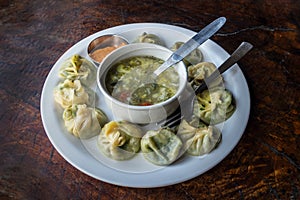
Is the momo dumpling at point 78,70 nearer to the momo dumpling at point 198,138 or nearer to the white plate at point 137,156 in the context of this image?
the white plate at point 137,156

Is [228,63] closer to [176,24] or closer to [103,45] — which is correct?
[176,24]

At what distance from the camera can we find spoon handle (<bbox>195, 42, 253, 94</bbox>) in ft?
5.51

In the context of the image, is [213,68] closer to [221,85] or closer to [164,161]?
[221,85]

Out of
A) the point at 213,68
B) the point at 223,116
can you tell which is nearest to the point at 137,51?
the point at 213,68

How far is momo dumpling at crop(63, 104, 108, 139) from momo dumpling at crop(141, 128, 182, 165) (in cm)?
22

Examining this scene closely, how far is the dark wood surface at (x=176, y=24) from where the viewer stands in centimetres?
147

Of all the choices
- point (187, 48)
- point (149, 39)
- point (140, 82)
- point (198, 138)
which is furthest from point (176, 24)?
point (198, 138)

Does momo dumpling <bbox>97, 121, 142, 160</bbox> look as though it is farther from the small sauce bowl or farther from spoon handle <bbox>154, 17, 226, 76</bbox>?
the small sauce bowl

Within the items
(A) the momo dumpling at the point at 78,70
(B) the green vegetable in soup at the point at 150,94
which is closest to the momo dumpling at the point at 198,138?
(B) the green vegetable in soup at the point at 150,94

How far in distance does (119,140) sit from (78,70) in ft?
1.50

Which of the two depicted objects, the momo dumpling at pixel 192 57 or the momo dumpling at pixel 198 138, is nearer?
the momo dumpling at pixel 198 138

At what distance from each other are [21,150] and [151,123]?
1.82ft

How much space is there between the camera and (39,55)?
6.45ft

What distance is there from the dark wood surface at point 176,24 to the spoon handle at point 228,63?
0.18 m
